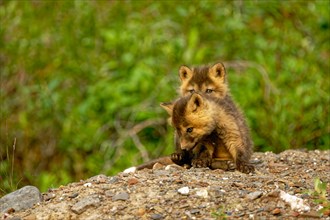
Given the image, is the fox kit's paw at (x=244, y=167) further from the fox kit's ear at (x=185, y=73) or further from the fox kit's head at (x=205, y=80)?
the fox kit's ear at (x=185, y=73)

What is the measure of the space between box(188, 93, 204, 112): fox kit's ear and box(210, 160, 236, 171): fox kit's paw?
0.60 m

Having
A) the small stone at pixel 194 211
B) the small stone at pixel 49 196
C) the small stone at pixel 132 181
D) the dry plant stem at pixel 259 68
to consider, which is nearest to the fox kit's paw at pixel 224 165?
the small stone at pixel 132 181

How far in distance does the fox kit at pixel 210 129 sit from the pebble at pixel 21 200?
5.61 feet

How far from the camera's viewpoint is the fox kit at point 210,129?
352 inches

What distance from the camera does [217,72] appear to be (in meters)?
11.6

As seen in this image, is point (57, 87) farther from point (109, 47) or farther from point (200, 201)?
point (200, 201)

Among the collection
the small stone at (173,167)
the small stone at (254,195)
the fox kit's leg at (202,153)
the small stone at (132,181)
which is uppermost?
the fox kit's leg at (202,153)

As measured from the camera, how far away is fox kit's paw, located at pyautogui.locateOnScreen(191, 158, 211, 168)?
9023 mm

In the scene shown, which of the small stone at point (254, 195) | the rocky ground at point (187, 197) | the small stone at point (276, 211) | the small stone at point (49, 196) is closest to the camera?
the small stone at point (276, 211)

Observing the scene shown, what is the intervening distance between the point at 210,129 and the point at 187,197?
4.95 feet

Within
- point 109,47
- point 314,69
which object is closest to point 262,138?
point 314,69

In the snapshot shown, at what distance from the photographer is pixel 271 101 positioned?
13.1 m

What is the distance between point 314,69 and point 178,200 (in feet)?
22.3

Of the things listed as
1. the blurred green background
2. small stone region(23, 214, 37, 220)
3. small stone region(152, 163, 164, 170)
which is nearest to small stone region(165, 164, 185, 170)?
small stone region(152, 163, 164, 170)
